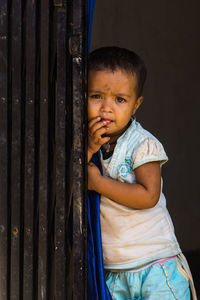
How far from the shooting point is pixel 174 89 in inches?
211

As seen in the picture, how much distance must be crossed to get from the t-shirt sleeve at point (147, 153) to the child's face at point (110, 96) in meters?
0.14

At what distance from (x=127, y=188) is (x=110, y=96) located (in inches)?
16.5

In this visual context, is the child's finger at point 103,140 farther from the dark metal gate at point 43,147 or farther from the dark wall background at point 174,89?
the dark wall background at point 174,89

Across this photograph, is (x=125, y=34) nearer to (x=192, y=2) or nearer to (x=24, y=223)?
(x=192, y=2)

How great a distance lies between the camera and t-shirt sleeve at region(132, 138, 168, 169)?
7.52 feet

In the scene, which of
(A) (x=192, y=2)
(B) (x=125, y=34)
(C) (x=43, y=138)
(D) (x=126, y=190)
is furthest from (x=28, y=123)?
(A) (x=192, y=2)

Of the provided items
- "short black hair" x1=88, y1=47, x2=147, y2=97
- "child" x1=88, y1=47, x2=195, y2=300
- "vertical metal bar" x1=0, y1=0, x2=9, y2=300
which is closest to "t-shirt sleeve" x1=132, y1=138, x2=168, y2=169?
"child" x1=88, y1=47, x2=195, y2=300

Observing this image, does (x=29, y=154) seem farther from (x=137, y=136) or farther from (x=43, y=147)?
(x=137, y=136)

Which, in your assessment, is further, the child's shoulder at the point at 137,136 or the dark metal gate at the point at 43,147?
the child's shoulder at the point at 137,136

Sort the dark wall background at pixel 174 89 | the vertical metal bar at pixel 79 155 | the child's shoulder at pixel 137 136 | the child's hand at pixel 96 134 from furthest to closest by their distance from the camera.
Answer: the dark wall background at pixel 174 89 → the child's shoulder at pixel 137 136 → the child's hand at pixel 96 134 → the vertical metal bar at pixel 79 155

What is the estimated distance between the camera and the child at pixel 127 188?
2.25m

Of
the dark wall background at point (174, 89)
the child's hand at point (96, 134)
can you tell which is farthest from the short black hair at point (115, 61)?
the dark wall background at point (174, 89)

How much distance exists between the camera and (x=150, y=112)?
5234 mm

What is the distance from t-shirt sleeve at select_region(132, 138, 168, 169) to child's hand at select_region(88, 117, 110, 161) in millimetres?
183
